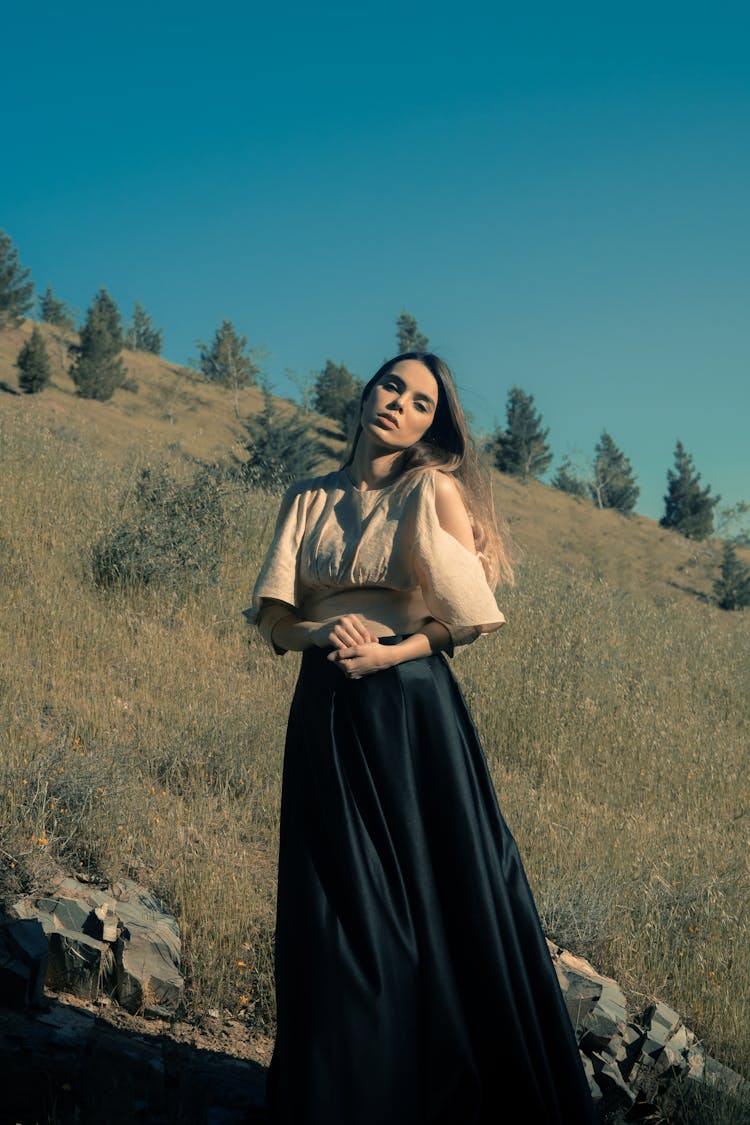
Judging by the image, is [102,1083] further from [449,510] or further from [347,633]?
[449,510]

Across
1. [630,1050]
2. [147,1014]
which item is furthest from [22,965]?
[630,1050]

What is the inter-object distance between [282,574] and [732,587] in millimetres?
34044

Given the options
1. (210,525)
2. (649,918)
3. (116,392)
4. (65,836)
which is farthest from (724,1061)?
(116,392)

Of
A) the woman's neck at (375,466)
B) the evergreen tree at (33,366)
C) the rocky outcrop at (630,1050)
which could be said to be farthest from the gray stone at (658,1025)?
the evergreen tree at (33,366)

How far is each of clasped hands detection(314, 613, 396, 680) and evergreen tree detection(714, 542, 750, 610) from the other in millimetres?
33946

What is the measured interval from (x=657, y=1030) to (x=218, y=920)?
175 centimetres

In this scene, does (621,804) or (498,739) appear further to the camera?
(498,739)

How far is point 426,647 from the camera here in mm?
2270

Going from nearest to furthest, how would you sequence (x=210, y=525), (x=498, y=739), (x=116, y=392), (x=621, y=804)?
(x=621, y=804) → (x=498, y=739) → (x=210, y=525) → (x=116, y=392)

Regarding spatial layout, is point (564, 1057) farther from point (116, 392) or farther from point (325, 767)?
point (116, 392)

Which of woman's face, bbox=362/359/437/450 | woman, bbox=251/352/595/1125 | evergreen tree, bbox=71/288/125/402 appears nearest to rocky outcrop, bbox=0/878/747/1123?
woman, bbox=251/352/595/1125

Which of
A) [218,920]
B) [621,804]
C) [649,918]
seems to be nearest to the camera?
[218,920]

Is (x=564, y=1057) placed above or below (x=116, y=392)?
below

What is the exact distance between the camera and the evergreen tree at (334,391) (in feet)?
153
